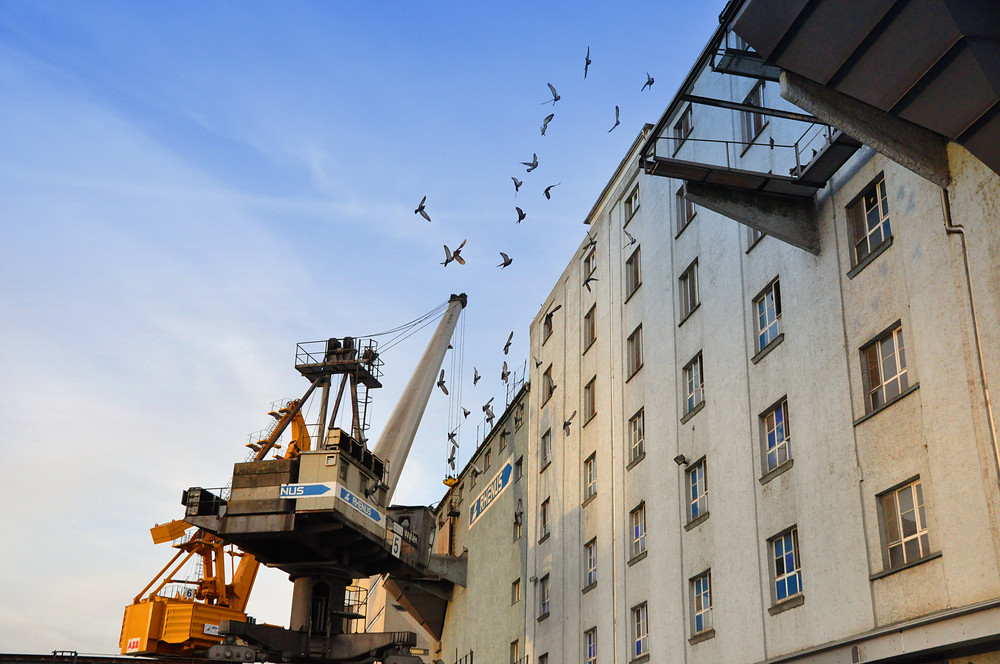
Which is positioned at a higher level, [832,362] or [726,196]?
[726,196]

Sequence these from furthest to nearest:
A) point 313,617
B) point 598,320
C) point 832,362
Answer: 1. point 313,617
2. point 598,320
3. point 832,362

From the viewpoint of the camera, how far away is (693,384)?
29500mm

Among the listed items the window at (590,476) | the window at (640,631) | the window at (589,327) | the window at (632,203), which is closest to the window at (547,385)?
the window at (589,327)

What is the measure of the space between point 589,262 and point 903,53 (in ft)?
83.4

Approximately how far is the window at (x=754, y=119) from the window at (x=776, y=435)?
8.30 metres

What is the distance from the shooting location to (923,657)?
18.0 metres

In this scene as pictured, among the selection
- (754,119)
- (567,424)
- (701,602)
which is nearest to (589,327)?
(567,424)

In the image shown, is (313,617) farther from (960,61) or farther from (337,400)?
(960,61)

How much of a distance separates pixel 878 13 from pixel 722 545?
47.8 feet

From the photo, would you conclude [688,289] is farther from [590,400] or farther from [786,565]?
[786,565]

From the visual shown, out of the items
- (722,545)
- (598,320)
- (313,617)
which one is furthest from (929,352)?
(313,617)

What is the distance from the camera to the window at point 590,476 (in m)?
36.5

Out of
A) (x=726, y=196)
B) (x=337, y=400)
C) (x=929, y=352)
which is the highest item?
(x=337, y=400)

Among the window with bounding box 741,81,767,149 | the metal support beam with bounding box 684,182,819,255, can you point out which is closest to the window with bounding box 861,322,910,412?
the metal support beam with bounding box 684,182,819,255
